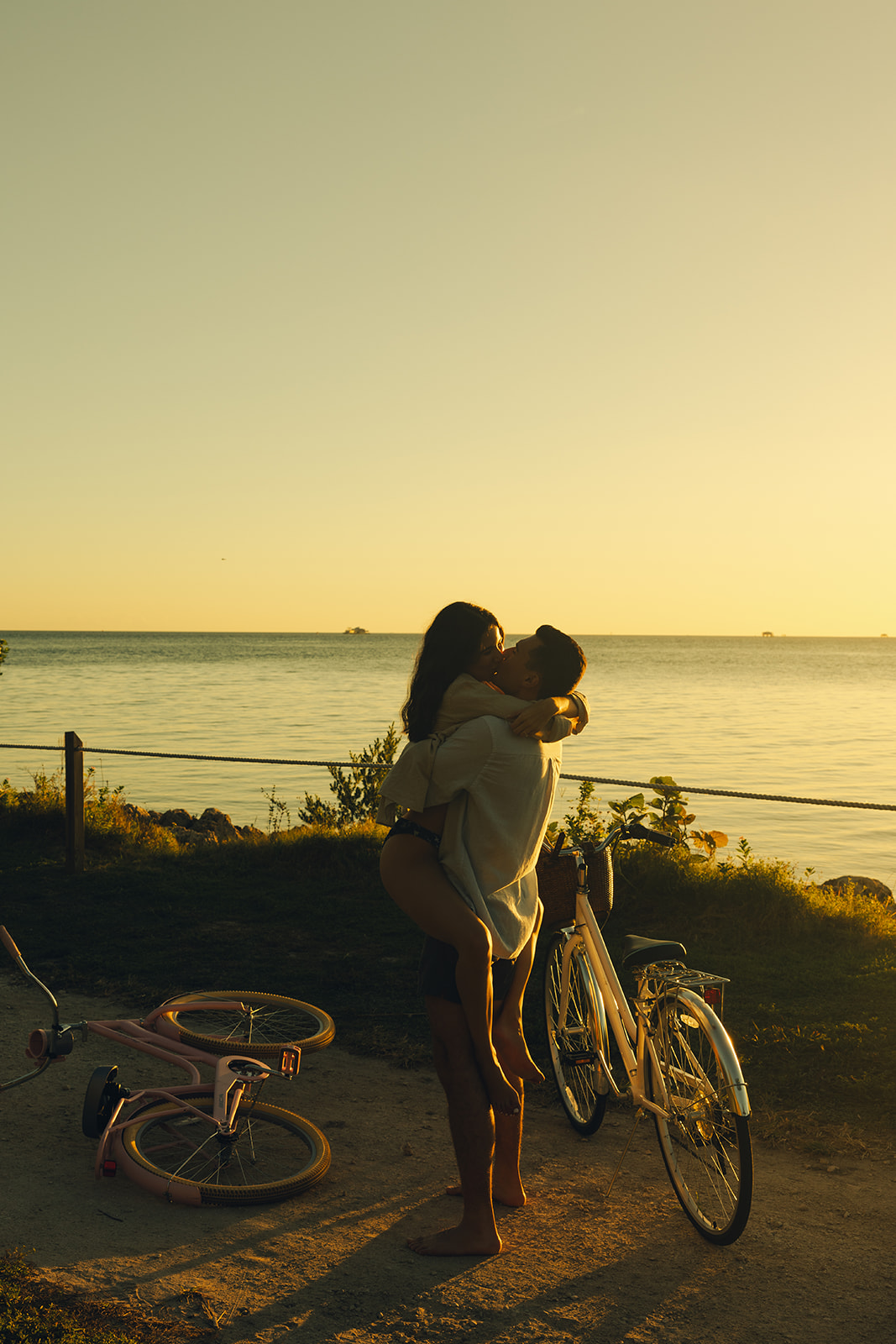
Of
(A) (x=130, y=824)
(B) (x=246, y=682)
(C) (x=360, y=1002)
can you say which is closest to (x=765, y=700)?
(B) (x=246, y=682)

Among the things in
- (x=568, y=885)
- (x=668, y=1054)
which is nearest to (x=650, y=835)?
(x=568, y=885)

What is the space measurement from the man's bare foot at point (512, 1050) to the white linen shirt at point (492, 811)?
337mm

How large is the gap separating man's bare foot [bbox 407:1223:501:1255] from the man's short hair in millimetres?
1766

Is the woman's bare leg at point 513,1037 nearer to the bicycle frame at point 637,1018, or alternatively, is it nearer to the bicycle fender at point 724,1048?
the bicycle frame at point 637,1018

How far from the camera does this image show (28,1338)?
2.83 meters

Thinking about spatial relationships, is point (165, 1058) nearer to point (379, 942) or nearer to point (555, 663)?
point (555, 663)

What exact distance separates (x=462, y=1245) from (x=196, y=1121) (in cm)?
126

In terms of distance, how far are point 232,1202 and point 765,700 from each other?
48873 millimetres

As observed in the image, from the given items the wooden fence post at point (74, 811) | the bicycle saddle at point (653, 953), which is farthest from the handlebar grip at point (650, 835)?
the wooden fence post at point (74, 811)

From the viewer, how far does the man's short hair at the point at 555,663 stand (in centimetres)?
354

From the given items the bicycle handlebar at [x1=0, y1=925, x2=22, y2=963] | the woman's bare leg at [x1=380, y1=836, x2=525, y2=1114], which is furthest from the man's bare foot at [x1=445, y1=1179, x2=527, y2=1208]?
the bicycle handlebar at [x1=0, y1=925, x2=22, y2=963]

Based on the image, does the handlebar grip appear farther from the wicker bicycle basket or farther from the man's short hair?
the man's short hair

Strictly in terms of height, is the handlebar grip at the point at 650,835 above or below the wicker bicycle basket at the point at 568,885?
above

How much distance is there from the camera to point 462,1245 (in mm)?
3449
